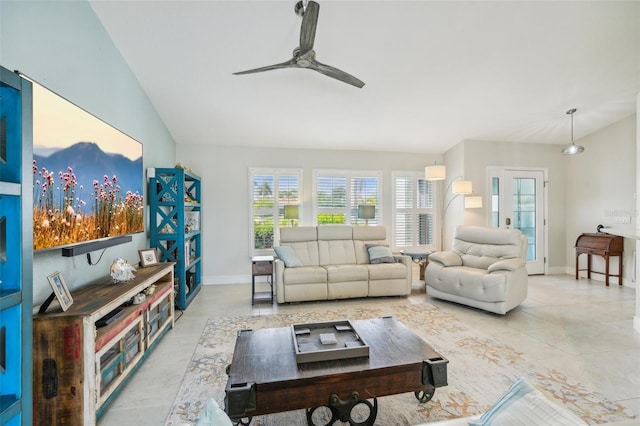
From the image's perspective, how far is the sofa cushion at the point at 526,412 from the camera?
848 millimetres

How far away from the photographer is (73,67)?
227cm

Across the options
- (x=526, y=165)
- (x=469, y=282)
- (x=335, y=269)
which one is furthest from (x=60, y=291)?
(x=526, y=165)

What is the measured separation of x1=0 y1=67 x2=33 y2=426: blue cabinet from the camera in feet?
3.61

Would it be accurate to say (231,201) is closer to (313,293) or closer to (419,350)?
(313,293)

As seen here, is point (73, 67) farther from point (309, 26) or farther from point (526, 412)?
point (526, 412)

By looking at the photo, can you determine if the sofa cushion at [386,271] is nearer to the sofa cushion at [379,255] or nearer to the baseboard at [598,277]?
the sofa cushion at [379,255]

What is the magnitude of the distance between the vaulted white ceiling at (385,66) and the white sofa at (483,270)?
1.98 m

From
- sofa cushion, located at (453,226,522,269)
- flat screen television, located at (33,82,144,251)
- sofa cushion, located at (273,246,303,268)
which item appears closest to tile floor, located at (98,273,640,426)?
sofa cushion, located at (273,246,303,268)

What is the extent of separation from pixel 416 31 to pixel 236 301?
4058mm

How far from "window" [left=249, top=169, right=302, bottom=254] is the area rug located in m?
2.08

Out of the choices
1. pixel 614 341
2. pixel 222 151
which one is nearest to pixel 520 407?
pixel 614 341

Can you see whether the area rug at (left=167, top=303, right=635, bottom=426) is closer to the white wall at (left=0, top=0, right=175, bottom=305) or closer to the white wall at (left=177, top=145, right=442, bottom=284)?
the white wall at (left=0, top=0, right=175, bottom=305)

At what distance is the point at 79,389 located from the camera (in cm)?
160

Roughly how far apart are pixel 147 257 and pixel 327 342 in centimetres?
243
